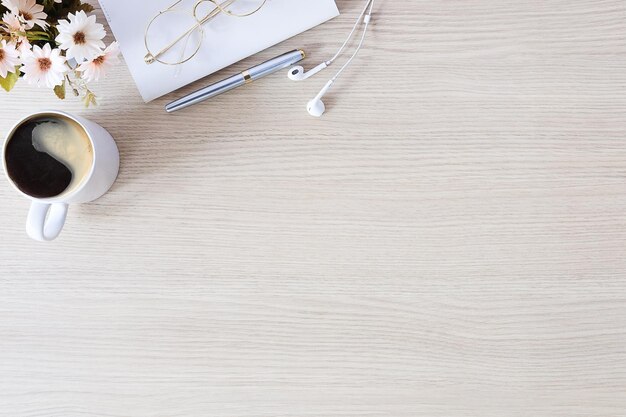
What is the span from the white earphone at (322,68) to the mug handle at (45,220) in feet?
1.03

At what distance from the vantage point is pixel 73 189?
691mm

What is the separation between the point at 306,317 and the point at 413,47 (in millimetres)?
360

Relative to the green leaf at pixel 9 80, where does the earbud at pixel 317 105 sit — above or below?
below

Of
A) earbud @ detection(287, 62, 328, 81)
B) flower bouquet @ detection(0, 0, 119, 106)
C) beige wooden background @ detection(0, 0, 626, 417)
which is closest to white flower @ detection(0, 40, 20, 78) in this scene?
A: flower bouquet @ detection(0, 0, 119, 106)

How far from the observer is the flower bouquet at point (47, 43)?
63 centimetres

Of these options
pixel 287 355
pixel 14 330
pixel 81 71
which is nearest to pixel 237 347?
pixel 287 355

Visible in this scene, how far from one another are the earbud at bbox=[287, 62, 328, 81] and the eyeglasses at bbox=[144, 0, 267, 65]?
0.09 metres

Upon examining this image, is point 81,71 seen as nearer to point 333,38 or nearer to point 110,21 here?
point 110,21

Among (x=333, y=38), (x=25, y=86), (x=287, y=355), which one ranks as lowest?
(x=287, y=355)

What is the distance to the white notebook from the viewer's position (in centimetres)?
74

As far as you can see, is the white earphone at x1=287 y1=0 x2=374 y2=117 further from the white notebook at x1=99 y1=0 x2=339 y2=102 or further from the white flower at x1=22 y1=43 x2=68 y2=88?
the white flower at x1=22 y1=43 x2=68 y2=88

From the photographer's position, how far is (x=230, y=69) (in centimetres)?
75

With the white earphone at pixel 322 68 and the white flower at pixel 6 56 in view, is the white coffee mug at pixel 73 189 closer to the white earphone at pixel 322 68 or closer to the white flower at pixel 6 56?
the white flower at pixel 6 56

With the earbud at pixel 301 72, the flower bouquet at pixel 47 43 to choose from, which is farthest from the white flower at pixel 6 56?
the earbud at pixel 301 72
